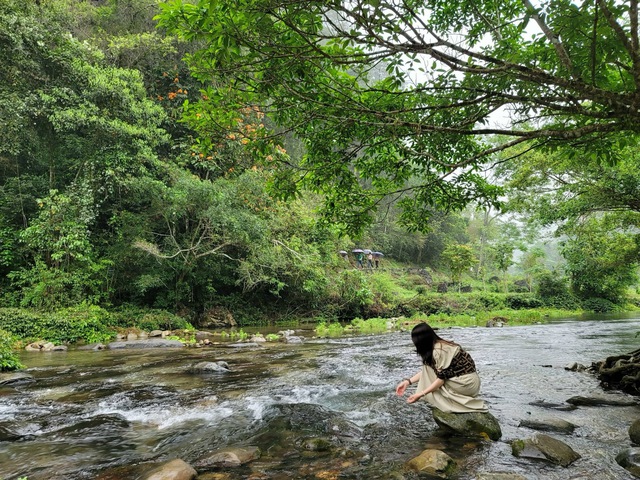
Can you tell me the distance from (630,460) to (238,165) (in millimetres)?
17314

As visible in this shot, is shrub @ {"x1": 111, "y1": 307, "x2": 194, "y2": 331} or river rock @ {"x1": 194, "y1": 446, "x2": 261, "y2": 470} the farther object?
shrub @ {"x1": 111, "y1": 307, "x2": 194, "y2": 331}

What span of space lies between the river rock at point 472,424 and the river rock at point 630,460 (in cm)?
114

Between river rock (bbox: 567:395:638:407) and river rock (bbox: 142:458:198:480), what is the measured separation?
5609 millimetres

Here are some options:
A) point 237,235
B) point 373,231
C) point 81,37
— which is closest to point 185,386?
point 237,235

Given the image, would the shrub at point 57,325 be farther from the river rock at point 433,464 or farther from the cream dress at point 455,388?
the river rock at point 433,464

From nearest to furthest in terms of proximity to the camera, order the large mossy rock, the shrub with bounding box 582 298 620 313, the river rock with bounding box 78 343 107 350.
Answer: the large mossy rock < the river rock with bounding box 78 343 107 350 < the shrub with bounding box 582 298 620 313

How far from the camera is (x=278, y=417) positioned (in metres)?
5.46

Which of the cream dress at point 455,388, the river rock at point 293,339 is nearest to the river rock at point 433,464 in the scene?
the cream dress at point 455,388

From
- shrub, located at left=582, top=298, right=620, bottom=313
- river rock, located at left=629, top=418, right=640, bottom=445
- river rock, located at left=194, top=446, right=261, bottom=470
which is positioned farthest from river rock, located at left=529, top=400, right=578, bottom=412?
shrub, located at left=582, top=298, right=620, bottom=313

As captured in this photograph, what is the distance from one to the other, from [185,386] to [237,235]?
401 inches

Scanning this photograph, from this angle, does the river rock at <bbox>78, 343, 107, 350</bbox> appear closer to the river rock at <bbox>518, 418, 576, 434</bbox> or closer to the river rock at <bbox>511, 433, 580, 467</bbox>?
the river rock at <bbox>518, 418, 576, 434</bbox>

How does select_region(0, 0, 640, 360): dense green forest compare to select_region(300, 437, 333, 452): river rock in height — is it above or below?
above

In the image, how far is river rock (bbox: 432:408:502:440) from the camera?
14.6 feet

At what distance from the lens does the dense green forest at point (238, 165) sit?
172 inches
